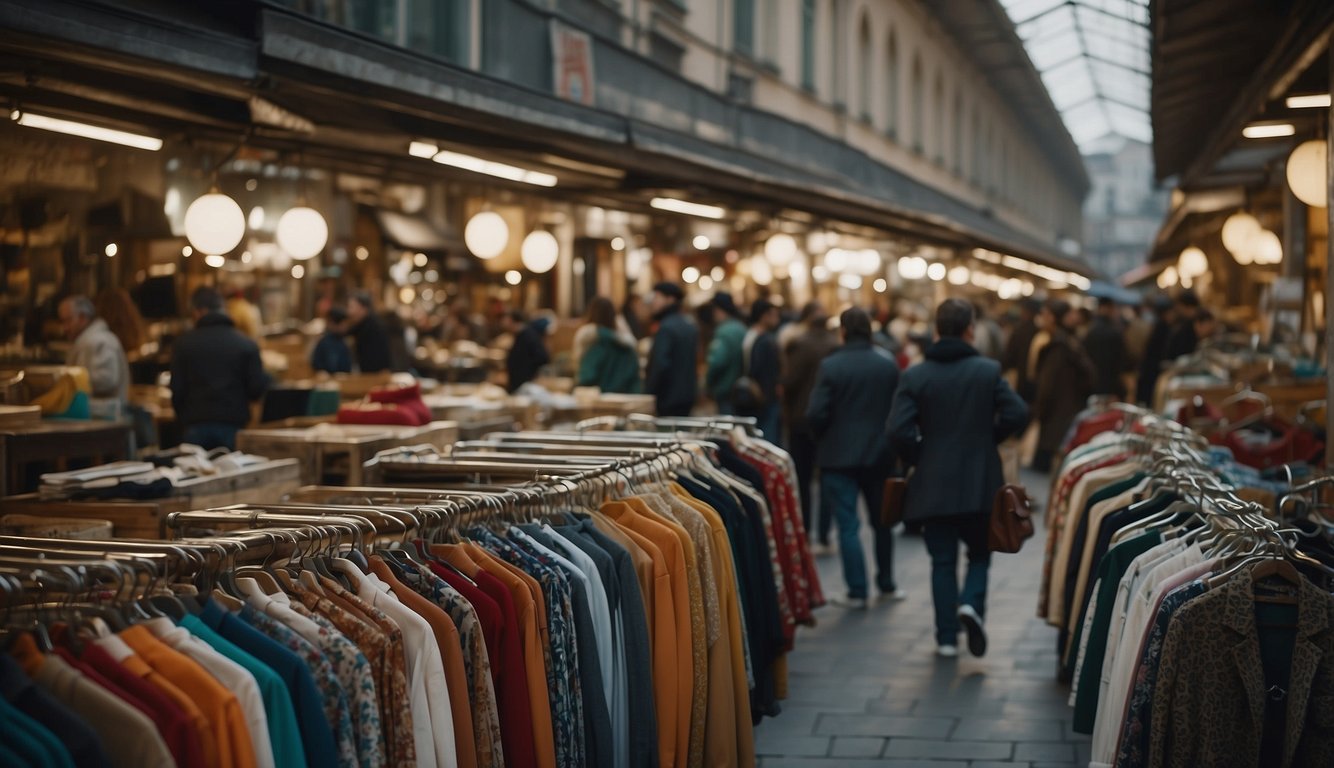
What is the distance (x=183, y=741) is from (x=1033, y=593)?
761cm

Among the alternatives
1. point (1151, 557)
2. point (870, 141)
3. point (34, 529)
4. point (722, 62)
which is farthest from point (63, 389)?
point (870, 141)

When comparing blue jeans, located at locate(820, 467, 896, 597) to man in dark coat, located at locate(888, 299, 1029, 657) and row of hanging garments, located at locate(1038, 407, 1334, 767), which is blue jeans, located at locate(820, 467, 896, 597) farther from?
row of hanging garments, located at locate(1038, 407, 1334, 767)

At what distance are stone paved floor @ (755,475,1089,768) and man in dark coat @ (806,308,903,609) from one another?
418 millimetres

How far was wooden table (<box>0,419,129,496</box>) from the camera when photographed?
7.26m

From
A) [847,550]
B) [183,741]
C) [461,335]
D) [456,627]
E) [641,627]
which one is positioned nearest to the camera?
[183,741]

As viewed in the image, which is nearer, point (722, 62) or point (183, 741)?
point (183, 741)

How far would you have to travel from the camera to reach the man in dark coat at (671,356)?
12.0 m

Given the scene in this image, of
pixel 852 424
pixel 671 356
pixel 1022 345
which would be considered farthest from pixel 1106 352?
pixel 852 424

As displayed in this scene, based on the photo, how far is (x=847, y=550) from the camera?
30.1ft

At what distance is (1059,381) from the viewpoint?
525 inches

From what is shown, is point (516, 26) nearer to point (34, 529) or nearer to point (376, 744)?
point (34, 529)

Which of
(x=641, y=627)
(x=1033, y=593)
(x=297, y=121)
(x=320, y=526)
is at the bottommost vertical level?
(x=1033, y=593)

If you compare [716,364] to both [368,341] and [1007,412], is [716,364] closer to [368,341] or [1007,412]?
[368,341]

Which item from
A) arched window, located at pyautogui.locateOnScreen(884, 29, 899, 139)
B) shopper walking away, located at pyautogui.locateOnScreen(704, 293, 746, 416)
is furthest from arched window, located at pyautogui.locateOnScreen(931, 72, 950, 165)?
shopper walking away, located at pyautogui.locateOnScreen(704, 293, 746, 416)
